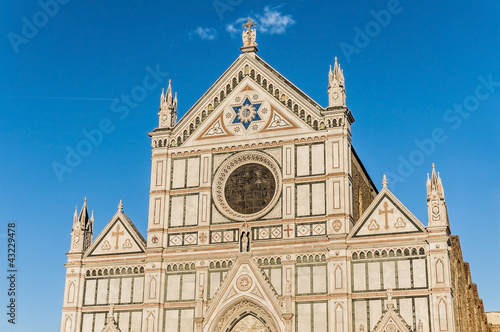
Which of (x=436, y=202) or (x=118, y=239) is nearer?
(x=436, y=202)

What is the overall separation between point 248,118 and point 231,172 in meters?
3.12

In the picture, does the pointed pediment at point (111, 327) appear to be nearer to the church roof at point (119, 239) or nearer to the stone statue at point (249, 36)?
the church roof at point (119, 239)

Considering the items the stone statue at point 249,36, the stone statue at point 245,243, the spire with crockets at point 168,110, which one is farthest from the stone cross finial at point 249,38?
the stone statue at point 245,243

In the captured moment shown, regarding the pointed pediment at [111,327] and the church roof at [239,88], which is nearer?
the pointed pediment at [111,327]

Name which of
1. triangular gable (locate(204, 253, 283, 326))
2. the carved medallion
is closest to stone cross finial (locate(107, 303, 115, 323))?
triangular gable (locate(204, 253, 283, 326))

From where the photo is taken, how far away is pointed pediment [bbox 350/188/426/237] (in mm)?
34438

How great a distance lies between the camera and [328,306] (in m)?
34.2

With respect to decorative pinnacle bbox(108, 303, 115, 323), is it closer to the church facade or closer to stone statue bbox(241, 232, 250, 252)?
the church facade

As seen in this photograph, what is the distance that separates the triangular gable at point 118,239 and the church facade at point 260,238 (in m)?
0.07

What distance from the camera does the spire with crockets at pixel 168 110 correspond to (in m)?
40.6

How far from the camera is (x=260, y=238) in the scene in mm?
36594

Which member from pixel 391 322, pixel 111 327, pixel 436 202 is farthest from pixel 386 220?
pixel 111 327

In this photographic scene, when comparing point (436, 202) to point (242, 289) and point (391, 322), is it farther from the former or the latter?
point (242, 289)

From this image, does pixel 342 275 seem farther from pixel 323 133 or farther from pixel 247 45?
pixel 247 45
